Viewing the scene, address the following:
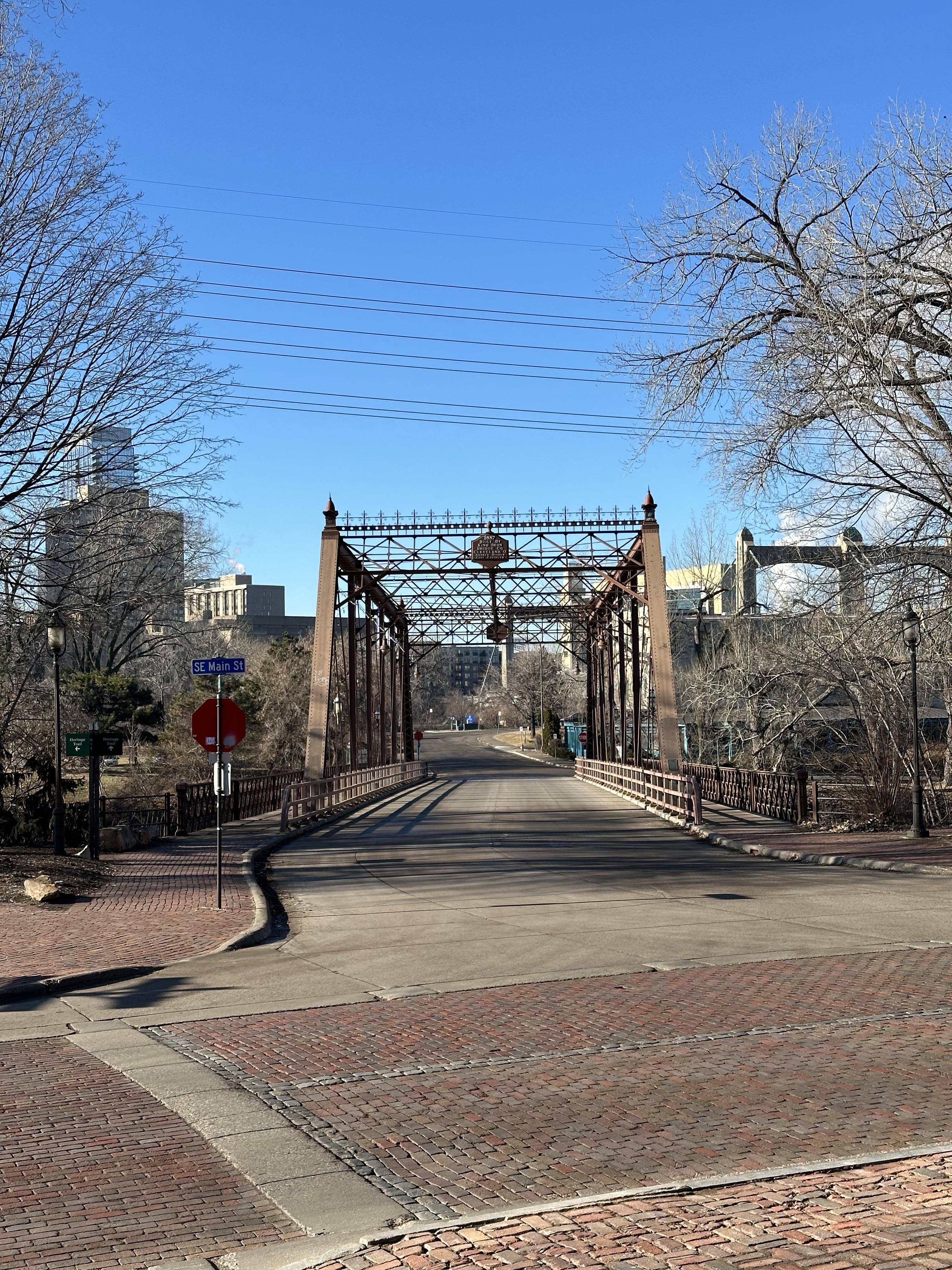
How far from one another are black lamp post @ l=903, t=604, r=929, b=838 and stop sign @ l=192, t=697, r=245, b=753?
12.1m

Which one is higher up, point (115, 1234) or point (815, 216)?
point (815, 216)

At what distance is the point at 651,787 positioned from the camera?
3438cm

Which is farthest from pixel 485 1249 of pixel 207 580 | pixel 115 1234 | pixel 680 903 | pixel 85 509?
pixel 207 580

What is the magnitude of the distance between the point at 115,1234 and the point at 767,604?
32.5 m

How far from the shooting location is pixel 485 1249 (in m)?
4.50

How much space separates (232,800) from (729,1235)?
26689mm

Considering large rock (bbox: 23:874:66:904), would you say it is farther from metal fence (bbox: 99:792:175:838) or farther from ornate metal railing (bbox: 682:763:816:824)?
ornate metal railing (bbox: 682:763:816:824)

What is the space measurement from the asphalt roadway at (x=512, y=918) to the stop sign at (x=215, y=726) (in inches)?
93.3

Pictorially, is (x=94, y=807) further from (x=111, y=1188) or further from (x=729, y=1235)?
(x=729, y=1235)

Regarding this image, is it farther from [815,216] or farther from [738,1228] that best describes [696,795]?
[738,1228]

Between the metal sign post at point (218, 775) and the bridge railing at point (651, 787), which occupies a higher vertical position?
the metal sign post at point (218, 775)

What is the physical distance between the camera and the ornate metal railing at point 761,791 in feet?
89.9

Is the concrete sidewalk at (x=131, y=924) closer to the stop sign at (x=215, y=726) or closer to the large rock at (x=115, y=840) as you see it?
the large rock at (x=115, y=840)

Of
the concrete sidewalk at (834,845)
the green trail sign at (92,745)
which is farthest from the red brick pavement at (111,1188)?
the concrete sidewalk at (834,845)
